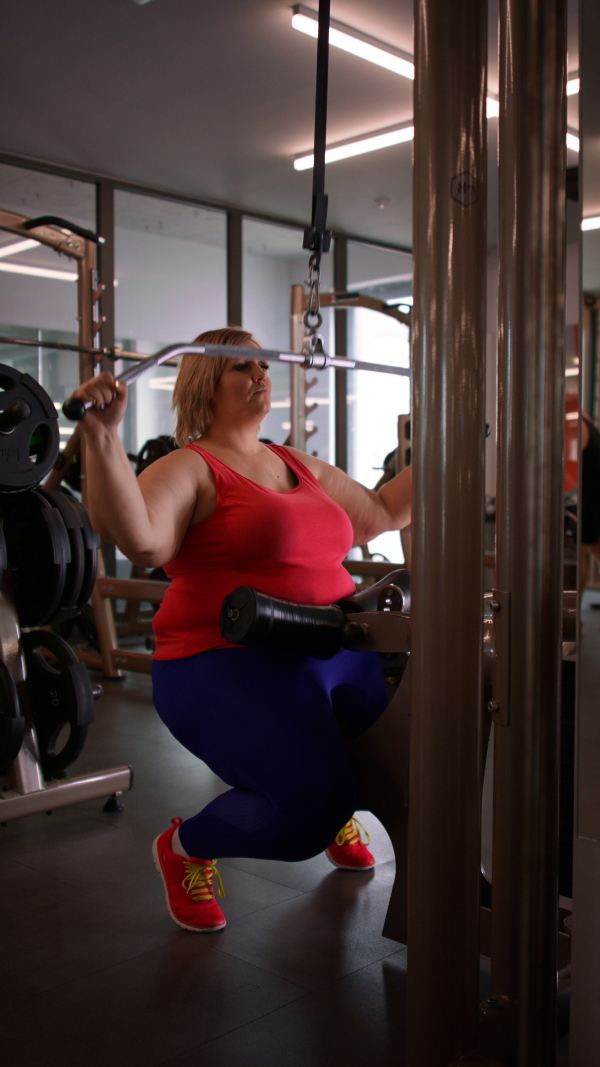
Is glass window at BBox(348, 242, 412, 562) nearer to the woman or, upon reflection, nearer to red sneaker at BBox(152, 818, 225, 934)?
the woman

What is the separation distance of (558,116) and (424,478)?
0.44 meters

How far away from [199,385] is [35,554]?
2.46ft

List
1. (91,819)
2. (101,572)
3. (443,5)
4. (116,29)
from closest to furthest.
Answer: (443,5) < (91,819) < (116,29) < (101,572)

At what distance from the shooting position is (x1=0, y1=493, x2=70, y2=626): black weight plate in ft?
7.34

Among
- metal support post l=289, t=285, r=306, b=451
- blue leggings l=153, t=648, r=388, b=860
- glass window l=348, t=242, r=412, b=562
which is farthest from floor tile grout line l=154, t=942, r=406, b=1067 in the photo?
glass window l=348, t=242, r=412, b=562

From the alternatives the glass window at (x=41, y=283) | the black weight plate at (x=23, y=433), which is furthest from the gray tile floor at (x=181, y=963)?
the glass window at (x=41, y=283)

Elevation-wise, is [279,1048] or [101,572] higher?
[101,572]

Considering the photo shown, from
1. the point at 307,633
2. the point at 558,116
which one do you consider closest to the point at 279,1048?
the point at 307,633

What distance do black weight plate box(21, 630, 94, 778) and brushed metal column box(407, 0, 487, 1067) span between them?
151 centimetres

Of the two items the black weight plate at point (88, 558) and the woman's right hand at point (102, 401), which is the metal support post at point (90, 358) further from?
the woman's right hand at point (102, 401)

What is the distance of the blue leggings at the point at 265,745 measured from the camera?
1550mm

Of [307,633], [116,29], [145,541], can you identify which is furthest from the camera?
[116,29]

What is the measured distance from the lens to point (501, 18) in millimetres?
981

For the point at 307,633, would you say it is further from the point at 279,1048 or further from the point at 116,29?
the point at 116,29
